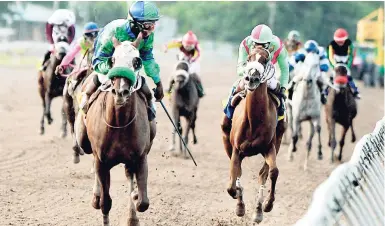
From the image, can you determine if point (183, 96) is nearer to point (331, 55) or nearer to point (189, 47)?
point (189, 47)

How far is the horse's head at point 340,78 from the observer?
13.7 meters

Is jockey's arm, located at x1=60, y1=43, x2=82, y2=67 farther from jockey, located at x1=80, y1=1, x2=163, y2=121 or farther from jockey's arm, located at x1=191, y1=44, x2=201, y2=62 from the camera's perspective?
jockey, located at x1=80, y1=1, x2=163, y2=121

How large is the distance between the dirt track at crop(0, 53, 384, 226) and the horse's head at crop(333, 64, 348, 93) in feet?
4.70

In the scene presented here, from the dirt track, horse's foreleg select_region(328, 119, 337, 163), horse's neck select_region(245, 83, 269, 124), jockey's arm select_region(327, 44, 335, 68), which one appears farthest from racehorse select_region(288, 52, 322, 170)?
horse's neck select_region(245, 83, 269, 124)

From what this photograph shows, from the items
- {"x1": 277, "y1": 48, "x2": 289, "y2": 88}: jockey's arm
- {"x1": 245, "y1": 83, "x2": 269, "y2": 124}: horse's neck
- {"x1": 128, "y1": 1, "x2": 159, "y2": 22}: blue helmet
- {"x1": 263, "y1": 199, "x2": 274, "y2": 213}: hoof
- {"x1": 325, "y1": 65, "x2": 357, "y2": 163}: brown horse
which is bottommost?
{"x1": 263, "y1": 199, "x2": 274, "y2": 213}: hoof

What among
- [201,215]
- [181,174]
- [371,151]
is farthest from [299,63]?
[371,151]

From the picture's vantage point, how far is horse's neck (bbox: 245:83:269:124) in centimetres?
778

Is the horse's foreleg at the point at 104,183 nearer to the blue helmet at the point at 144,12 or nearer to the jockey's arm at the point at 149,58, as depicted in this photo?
the jockey's arm at the point at 149,58

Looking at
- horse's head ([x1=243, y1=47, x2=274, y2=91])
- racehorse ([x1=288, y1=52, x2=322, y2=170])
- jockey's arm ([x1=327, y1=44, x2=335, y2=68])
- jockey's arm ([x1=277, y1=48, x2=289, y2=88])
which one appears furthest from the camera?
jockey's arm ([x1=327, y1=44, x2=335, y2=68])

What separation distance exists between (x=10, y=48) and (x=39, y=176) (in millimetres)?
32938

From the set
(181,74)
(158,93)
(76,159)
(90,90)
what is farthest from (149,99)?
(181,74)

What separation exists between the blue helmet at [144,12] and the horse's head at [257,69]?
3.41 feet

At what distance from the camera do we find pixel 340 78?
13695 mm

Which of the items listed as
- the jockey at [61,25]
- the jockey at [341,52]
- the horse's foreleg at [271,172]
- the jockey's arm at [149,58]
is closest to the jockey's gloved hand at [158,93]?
the jockey's arm at [149,58]
